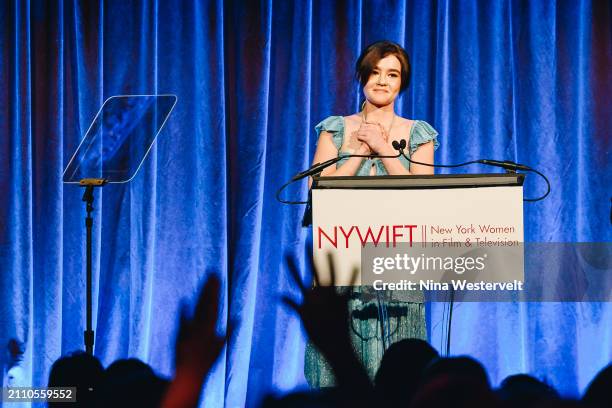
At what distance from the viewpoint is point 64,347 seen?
4.69 metres

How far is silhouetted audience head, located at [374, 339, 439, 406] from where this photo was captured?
1.61m

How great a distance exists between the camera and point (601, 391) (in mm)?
1350

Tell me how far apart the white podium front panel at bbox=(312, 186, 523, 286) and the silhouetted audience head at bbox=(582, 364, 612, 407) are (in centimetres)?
141

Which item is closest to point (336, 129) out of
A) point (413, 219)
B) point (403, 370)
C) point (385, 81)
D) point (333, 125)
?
point (333, 125)

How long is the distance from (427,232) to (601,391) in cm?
148

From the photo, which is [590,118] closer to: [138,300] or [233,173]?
[233,173]

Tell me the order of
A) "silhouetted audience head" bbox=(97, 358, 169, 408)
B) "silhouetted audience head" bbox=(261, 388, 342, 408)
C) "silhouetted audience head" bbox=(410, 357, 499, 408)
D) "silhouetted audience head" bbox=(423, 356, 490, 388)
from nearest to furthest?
1. "silhouetted audience head" bbox=(410, 357, 499, 408)
2. "silhouetted audience head" bbox=(261, 388, 342, 408)
3. "silhouetted audience head" bbox=(97, 358, 169, 408)
4. "silhouetted audience head" bbox=(423, 356, 490, 388)

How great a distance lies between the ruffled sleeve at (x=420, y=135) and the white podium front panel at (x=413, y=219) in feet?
2.66

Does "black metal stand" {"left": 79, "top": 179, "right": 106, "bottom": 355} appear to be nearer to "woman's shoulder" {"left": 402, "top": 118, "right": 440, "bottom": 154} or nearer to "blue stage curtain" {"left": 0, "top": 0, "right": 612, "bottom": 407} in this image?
"blue stage curtain" {"left": 0, "top": 0, "right": 612, "bottom": 407}

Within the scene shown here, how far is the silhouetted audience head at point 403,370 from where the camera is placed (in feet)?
5.28

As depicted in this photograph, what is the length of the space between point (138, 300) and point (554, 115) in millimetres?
2539

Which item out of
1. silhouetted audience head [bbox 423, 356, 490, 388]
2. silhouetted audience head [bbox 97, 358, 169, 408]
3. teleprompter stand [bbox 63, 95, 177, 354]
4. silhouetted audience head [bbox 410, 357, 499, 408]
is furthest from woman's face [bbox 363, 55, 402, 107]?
silhouetted audience head [bbox 410, 357, 499, 408]

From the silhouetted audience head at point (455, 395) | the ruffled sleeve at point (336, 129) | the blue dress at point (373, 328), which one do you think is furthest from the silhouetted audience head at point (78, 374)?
the ruffled sleeve at point (336, 129)

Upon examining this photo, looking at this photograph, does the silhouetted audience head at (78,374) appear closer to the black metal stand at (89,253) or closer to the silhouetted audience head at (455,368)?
the silhouetted audience head at (455,368)
